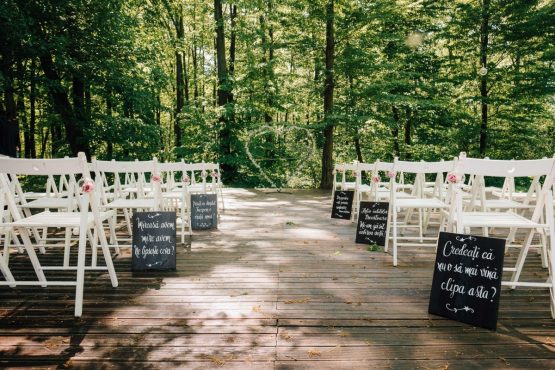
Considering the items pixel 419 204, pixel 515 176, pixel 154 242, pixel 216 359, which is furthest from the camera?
pixel 419 204

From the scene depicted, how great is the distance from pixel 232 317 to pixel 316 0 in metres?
9.85

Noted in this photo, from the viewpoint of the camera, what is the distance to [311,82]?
1125 centimetres

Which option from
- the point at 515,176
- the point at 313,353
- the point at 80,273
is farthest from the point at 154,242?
the point at 515,176

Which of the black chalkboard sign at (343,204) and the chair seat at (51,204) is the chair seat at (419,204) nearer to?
the black chalkboard sign at (343,204)

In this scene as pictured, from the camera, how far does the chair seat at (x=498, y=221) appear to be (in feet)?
8.71

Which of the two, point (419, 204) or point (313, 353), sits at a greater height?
point (419, 204)

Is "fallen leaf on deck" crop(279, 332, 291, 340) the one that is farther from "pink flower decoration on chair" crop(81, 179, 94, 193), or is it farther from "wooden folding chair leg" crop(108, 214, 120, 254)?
"wooden folding chair leg" crop(108, 214, 120, 254)

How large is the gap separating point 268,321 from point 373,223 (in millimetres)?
2457

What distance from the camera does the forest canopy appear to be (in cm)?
898

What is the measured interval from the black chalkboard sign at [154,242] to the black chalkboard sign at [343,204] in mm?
3380

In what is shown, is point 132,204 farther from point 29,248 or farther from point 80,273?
point 80,273

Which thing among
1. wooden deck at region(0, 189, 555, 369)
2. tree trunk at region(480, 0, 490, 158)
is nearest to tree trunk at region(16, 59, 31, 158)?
wooden deck at region(0, 189, 555, 369)

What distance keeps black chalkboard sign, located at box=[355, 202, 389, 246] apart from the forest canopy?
6.10 metres

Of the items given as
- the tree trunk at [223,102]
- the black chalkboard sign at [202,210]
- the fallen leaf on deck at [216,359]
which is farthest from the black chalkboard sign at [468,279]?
the tree trunk at [223,102]
